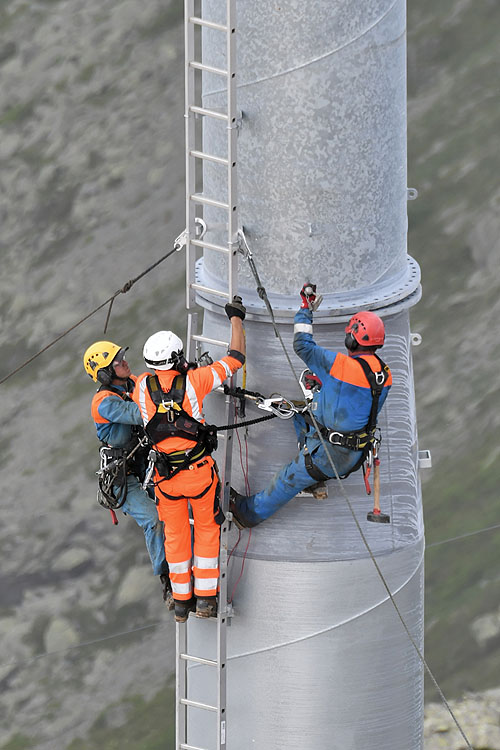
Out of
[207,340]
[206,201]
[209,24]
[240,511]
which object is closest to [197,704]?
[240,511]

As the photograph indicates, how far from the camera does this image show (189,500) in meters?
8.41

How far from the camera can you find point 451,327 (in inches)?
981

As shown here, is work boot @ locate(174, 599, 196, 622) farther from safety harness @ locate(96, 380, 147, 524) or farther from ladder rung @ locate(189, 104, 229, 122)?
ladder rung @ locate(189, 104, 229, 122)

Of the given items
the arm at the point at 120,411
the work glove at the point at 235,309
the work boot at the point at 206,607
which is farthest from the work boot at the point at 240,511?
the work glove at the point at 235,309

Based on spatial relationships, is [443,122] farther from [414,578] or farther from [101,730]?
[414,578]

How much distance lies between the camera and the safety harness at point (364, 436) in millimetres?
7773

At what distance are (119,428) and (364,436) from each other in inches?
84.3

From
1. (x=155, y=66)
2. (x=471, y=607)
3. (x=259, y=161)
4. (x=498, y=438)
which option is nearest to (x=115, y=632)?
(x=471, y=607)

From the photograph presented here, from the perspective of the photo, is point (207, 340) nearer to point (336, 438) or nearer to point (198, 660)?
point (336, 438)

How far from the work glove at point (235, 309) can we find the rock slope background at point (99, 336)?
14.6m

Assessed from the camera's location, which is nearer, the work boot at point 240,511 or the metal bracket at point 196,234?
the metal bracket at point 196,234

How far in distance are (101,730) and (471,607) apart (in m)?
7.35

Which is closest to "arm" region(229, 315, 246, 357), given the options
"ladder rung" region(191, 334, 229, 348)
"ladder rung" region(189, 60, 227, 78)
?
"ladder rung" region(191, 334, 229, 348)

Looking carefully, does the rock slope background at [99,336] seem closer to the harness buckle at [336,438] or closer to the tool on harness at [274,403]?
the tool on harness at [274,403]
